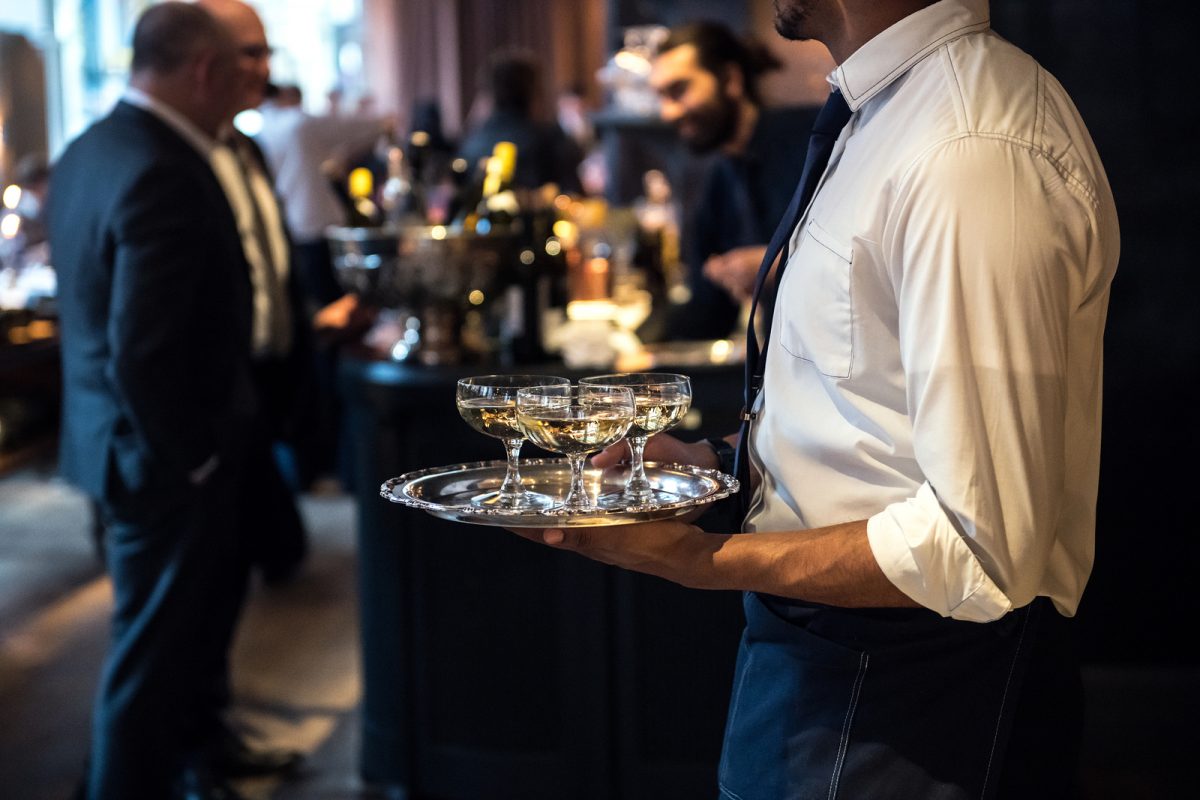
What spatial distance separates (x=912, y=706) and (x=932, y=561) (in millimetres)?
A: 251

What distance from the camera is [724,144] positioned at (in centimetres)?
351

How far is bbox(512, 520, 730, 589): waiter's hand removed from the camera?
45.8 inches

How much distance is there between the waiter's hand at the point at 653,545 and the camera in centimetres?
116

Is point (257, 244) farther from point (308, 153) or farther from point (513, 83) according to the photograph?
point (513, 83)

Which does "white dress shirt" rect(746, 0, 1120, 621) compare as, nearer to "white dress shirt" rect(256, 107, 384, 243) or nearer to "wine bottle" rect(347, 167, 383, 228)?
"wine bottle" rect(347, 167, 383, 228)

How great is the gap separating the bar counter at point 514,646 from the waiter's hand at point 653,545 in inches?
57.9

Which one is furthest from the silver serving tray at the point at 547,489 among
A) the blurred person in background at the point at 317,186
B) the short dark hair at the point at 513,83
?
the short dark hair at the point at 513,83

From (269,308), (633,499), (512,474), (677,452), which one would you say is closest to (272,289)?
(269,308)

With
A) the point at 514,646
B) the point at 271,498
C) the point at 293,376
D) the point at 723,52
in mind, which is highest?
the point at 723,52

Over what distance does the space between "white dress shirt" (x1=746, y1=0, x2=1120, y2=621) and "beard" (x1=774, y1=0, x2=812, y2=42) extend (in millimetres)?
68

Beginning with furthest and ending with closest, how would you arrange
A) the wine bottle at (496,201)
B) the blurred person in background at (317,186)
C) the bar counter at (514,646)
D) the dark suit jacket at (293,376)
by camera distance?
1. the blurred person in background at (317,186)
2. the dark suit jacket at (293,376)
3. the wine bottle at (496,201)
4. the bar counter at (514,646)

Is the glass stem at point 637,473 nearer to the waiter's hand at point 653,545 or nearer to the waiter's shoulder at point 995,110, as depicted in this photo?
the waiter's hand at point 653,545

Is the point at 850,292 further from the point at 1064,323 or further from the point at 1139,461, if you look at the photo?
the point at 1139,461

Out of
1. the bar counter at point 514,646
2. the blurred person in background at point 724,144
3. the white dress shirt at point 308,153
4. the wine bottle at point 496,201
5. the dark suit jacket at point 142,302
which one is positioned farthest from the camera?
the white dress shirt at point 308,153
